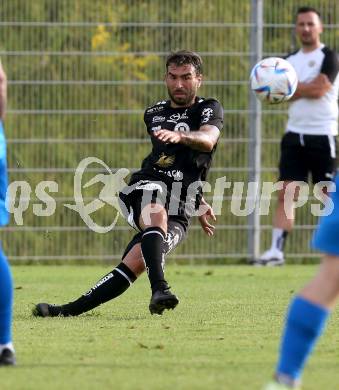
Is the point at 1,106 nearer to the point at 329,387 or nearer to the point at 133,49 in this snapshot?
the point at 329,387

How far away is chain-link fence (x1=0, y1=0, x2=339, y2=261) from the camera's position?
14406 mm

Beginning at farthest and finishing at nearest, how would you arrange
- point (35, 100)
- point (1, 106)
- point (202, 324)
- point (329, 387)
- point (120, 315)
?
1. point (35, 100)
2. point (120, 315)
3. point (202, 324)
4. point (1, 106)
5. point (329, 387)

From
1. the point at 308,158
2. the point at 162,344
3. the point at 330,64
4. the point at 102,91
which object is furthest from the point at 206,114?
the point at 102,91

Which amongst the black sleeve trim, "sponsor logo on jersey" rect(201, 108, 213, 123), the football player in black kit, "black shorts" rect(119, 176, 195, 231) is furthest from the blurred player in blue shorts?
the black sleeve trim

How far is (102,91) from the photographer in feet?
47.9

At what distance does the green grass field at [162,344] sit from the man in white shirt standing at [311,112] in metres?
2.30

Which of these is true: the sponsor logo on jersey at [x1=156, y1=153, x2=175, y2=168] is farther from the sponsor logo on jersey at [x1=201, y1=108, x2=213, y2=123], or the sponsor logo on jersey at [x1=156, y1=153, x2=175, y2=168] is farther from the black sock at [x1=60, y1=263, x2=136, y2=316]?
the black sock at [x1=60, y1=263, x2=136, y2=316]

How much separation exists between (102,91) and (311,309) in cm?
1016

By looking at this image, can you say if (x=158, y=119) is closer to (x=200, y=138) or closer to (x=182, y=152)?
(x=182, y=152)

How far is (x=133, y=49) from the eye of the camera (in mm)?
14562

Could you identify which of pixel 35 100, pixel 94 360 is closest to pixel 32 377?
pixel 94 360

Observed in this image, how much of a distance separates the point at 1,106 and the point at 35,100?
8731 millimetres

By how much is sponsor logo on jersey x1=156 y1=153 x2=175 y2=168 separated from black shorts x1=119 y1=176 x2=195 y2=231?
5.2 inches

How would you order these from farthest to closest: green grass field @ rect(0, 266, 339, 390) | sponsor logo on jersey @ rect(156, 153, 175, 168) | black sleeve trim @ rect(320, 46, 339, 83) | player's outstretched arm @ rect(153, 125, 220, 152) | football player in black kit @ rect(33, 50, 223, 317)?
black sleeve trim @ rect(320, 46, 339, 83) < sponsor logo on jersey @ rect(156, 153, 175, 168) < football player in black kit @ rect(33, 50, 223, 317) < player's outstretched arm @ rect(153, 125, 220, 152) < green grass field @ rect(0, 266, 339, 390)
